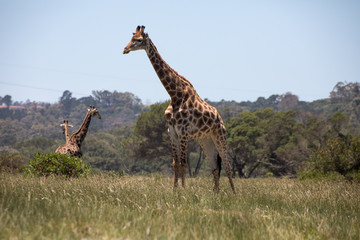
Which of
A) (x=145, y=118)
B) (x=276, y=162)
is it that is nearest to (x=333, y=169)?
(x=276, y=162)

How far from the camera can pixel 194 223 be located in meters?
5.67

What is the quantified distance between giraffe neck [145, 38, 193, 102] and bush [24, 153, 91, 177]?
4226 millimetres

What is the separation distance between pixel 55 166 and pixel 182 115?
4.78 metres

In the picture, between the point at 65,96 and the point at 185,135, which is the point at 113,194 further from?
the point at 65,96

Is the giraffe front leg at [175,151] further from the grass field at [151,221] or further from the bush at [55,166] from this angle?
the bush at [55,166]

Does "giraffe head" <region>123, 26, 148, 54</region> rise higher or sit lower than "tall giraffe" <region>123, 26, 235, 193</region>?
higher

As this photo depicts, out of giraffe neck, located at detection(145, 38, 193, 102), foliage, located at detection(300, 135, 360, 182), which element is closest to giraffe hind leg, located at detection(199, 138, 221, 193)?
giraffe neck, located at detection(145, 38, 193, 102)

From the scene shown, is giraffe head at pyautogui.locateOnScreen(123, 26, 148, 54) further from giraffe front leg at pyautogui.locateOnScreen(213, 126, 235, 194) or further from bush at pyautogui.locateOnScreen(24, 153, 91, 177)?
bush at pyautogui.locateOnScreen(24, 153, 91, 177)

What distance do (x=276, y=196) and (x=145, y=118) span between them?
3388 cm

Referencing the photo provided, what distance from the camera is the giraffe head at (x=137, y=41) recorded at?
9664 mm

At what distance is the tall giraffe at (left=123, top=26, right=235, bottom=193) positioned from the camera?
9797mm

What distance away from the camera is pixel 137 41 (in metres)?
9.77

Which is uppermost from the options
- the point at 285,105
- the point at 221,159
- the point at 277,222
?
the point at 285,105

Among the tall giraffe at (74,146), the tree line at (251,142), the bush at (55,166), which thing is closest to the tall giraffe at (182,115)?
the bush at (55,166)
